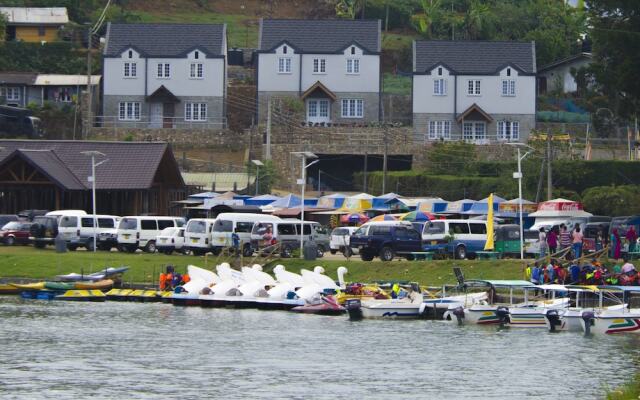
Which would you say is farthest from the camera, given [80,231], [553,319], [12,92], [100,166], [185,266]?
[12,92]

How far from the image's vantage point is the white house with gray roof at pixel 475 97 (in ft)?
369

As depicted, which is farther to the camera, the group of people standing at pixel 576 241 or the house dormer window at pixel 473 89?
the house dormer window at pixel 473 89

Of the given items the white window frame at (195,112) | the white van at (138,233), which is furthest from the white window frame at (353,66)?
the white van at (138,233)

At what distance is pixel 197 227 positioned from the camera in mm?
70312

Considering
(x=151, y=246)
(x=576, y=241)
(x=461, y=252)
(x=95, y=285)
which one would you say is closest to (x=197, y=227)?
(x=151, y=246)

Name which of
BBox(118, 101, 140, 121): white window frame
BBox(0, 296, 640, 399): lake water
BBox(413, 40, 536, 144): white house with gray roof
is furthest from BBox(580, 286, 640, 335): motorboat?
BBox(118, 101, 140, 121): white window frame

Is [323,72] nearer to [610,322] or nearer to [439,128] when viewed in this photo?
[439,128]

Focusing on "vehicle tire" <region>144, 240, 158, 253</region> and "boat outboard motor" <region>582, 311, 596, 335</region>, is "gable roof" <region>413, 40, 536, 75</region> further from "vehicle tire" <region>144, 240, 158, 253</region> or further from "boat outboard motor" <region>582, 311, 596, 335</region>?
"boat outboard motor" <region>582, 311, 596, 335</region>

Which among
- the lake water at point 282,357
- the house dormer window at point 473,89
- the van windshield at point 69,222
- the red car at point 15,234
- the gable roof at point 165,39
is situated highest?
the gable roof at point 165,39

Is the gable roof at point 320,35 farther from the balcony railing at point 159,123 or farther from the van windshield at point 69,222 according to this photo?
the van windshield at point 69,222

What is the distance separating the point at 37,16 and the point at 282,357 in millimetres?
92734

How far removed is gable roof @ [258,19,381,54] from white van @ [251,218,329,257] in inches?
1692

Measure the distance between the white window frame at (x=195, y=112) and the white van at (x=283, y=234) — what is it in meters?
42.8

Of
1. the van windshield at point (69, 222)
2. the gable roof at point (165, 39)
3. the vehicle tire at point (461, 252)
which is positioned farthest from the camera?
the gable roof at point (165, 39)
